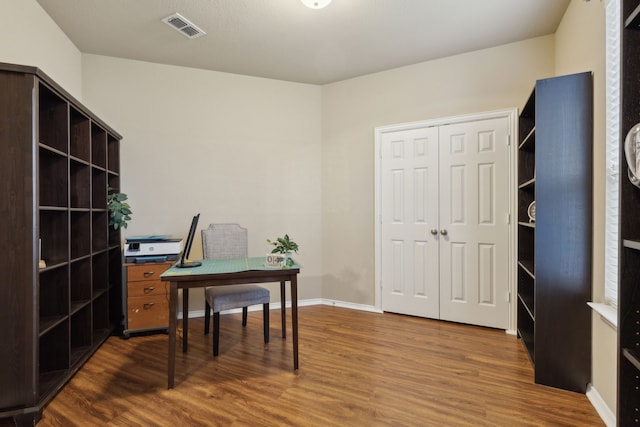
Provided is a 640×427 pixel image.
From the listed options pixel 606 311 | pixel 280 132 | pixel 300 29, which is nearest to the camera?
pixel 606 311

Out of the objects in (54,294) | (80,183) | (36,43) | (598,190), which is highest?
(36,43)

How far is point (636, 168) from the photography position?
977mm

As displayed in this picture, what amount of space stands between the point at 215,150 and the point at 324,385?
2.72 m

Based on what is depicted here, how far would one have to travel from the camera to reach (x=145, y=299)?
3.07 metres

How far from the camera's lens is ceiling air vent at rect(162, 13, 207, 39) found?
2.73 meters

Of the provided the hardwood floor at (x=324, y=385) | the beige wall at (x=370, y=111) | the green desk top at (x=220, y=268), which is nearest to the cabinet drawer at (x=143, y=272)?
the hardwood floor at (x=324, y=385)

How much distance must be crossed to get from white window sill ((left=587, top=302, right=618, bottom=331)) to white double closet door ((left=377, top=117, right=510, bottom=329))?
1.23 meters

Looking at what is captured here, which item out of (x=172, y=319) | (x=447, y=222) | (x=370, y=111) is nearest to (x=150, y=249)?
(x=172, y=319)

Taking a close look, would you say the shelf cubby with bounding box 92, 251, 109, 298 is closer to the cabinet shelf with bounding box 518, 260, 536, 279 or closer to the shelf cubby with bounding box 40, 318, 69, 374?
the shelf cubby with bounding box 40, 318, 69, 374

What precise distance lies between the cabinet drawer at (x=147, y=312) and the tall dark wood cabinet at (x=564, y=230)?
3034 mm

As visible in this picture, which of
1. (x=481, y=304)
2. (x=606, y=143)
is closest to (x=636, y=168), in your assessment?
(x=606, y=143)

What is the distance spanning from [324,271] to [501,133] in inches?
96.6

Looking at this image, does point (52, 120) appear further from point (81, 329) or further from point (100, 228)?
point (81, 329)

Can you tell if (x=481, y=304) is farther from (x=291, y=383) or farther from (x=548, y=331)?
(x=291, y=383)
